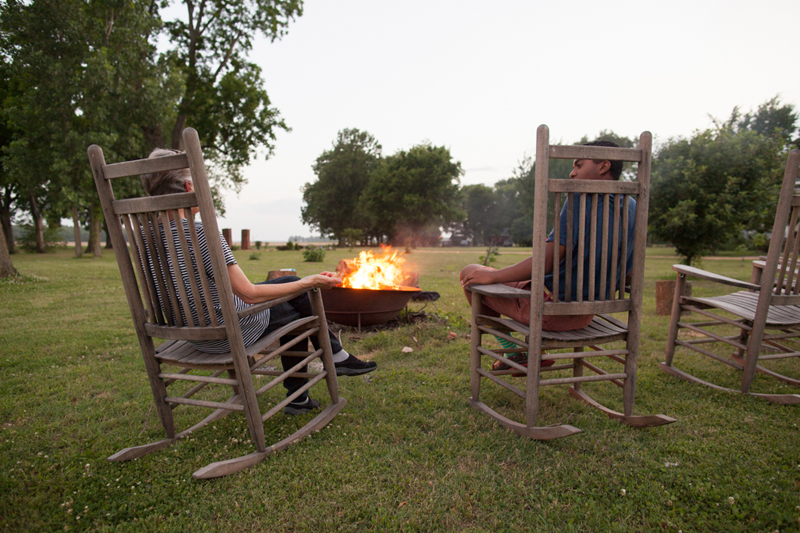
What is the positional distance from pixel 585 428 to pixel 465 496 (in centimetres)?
113

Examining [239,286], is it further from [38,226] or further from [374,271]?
[38,226]

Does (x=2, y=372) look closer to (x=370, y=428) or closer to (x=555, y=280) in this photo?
(x=370, y=428)

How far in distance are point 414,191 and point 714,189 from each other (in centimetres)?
2850

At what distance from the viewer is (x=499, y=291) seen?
8.38 ft

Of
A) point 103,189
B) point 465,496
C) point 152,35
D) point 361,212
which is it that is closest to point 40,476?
point 103,189

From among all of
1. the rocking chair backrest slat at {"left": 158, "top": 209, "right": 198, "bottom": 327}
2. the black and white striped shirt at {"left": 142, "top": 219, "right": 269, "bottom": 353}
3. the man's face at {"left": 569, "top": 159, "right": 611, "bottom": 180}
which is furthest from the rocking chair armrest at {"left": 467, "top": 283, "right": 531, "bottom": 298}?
the rocking chair backrest slat at {"left": 158, "top": 209, "right": 198, "bottom": 327}

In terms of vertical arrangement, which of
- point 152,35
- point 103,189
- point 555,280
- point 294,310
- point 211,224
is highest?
point 152,35

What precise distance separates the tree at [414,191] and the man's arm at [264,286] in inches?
1335

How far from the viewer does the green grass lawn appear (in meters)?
1.88

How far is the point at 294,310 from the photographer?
2744 millimetres

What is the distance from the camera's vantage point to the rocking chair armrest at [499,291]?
2.45 meters

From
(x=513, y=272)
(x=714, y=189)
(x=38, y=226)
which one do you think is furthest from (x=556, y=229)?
(x=38, y=226)

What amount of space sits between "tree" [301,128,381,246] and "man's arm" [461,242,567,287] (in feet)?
126

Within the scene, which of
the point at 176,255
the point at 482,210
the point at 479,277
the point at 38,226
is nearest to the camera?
the point at 176,255
